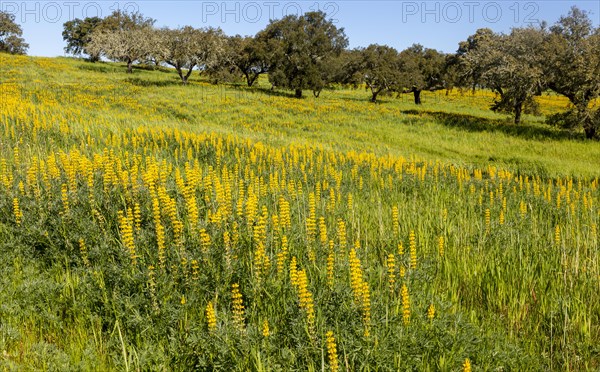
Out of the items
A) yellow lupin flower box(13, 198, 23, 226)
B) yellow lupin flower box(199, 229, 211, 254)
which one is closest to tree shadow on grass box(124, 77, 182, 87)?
yellow lupin flower box(13, 198, 23, 226)

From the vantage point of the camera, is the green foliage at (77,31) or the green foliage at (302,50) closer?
the green foliage at (302,50)

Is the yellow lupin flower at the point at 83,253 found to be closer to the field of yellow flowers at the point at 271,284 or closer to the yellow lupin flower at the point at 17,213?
the field of yellow flowers at the point at 271,284

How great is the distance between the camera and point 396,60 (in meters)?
44.7

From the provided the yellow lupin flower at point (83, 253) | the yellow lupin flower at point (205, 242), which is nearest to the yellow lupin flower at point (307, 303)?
the yellow lupin flower at point (205, 242)

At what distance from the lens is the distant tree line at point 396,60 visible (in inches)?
1097

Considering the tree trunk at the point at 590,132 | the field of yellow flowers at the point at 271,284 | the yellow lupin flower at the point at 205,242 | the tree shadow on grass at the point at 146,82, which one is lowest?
the field of yellow flowers at the point at 271,284

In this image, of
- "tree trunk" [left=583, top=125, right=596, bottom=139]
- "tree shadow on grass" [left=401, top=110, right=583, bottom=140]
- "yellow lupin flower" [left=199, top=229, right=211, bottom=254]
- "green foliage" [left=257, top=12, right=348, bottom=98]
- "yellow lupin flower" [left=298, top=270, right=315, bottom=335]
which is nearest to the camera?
"yellow lupin flower" [left=298, top=270, right=315, bottom=335]

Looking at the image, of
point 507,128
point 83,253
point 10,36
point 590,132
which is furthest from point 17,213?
point 10,36

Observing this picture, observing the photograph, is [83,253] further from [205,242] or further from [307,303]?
[307,303]

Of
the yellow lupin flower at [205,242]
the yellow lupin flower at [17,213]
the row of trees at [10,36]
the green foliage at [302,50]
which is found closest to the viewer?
the yellow lupin flower at [205,242]

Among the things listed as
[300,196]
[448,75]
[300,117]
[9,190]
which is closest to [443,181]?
[300,196]

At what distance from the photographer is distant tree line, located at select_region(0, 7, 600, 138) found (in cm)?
2788

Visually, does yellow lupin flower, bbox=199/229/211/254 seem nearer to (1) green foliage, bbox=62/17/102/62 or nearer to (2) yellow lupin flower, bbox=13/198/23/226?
(2) yellow lupin flower, bbox=13/198/23/226

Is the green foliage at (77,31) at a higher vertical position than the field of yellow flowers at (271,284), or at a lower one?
higher
